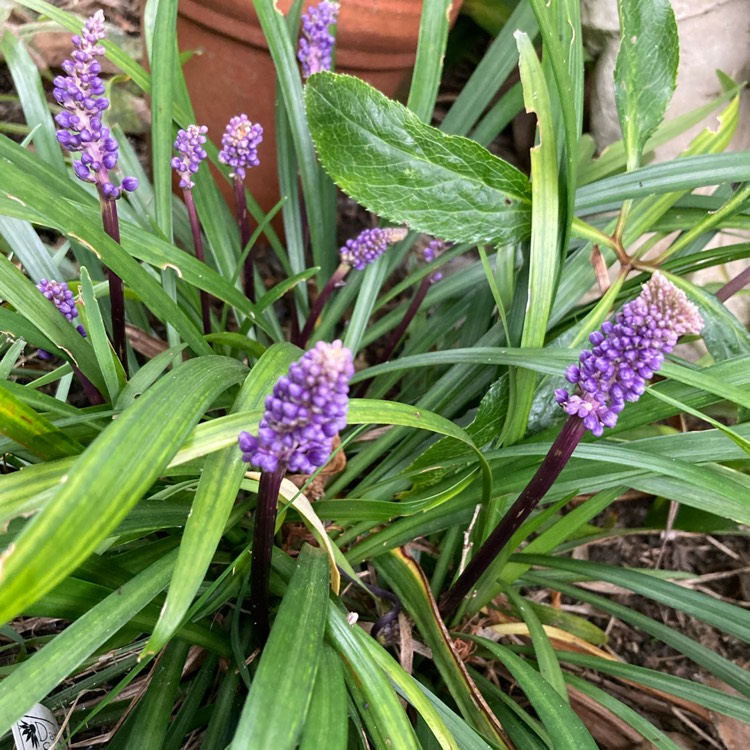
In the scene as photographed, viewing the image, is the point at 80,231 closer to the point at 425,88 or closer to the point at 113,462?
the point at 113,462

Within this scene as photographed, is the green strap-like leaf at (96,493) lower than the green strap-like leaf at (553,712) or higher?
higher

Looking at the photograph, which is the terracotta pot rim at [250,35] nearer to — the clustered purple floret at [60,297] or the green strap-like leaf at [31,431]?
the clustered purple floret at [60,297]

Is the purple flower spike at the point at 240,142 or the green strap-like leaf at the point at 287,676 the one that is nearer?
the green strap-like leaf at the point at 287,676

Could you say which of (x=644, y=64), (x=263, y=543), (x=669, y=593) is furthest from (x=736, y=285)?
(x=263, y=543)

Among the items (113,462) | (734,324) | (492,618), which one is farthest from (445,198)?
(492,618)

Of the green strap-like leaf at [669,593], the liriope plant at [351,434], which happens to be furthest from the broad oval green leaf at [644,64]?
the green strap-like leaf at [669,593]

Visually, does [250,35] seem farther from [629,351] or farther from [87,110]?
[629,351]
